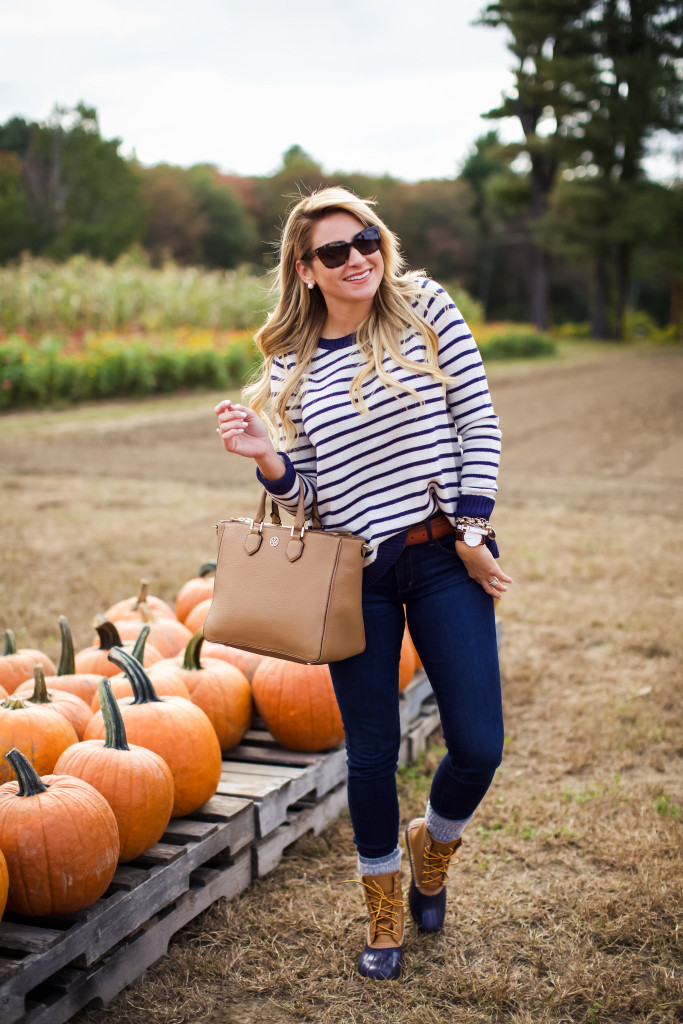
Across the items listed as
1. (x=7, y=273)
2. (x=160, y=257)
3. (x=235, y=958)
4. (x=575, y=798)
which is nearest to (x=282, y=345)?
(x=235, y=958)

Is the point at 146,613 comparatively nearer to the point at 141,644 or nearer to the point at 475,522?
the point at 141,644

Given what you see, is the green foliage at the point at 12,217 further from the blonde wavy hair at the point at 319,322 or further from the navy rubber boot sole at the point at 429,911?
the navy rubber boot sole at the point at 429,911

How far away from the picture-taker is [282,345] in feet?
7.27

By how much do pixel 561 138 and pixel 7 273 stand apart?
24.7m

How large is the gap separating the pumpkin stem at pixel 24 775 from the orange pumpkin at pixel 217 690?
0.71 metres

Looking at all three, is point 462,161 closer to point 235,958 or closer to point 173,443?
point 173,443

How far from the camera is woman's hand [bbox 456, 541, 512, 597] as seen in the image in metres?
1.98

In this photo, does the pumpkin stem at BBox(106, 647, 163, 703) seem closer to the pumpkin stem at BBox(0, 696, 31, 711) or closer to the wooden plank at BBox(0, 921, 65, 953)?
the pumpkin stem at BBox(0, 696, 31, 711)

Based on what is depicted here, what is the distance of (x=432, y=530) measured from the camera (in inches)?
79.7

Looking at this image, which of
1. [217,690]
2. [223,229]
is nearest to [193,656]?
[217,690]

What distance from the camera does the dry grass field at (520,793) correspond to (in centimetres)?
211

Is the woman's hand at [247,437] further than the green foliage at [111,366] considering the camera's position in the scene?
No

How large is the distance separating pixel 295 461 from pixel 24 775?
94cm

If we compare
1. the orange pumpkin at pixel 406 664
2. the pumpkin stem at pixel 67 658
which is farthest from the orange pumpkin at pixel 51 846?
the orange pumpkin at pixel 406 664
